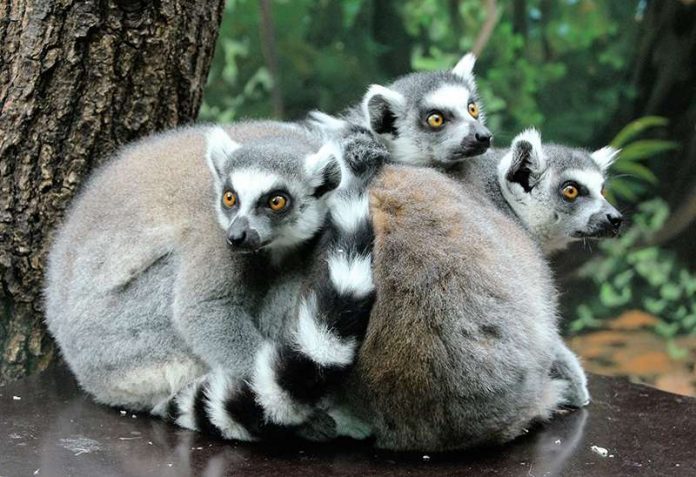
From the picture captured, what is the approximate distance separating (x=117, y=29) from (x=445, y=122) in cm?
145

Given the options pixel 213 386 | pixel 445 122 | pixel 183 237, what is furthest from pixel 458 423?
pixel 445 122

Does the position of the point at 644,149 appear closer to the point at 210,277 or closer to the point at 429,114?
the point at 429,114

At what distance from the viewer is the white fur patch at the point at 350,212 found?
2.85 metres

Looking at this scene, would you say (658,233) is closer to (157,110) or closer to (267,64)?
(267,64)

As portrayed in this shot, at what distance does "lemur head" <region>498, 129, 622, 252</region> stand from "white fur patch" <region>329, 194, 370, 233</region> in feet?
3.16

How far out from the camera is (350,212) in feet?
9.46

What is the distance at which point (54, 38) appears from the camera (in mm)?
3607

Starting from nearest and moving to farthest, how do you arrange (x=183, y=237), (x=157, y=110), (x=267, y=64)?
(x=183, y=237)
(x=157, y=110)
(x=267, y=64)

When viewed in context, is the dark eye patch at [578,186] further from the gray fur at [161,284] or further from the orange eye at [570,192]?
the gray fur at [161,284]

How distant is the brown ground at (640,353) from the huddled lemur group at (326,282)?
2.79m

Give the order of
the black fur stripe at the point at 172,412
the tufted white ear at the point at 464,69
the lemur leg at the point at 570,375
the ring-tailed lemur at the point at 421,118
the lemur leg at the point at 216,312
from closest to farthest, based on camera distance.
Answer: the lemur leg at the point at 216,312 < the black fur stripe at the point at 172,412 < the lemur leg at the point at 570,375 < the ring-tailed lemur at the point at 421,118 < the tufted white ear at the point at 464,69

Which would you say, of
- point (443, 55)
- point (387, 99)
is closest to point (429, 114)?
point (387, 99)

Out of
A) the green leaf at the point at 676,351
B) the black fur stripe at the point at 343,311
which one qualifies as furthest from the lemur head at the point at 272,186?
the green leaf at the point at 676,351

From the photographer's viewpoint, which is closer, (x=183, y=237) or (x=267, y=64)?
(x=183, y=237)
